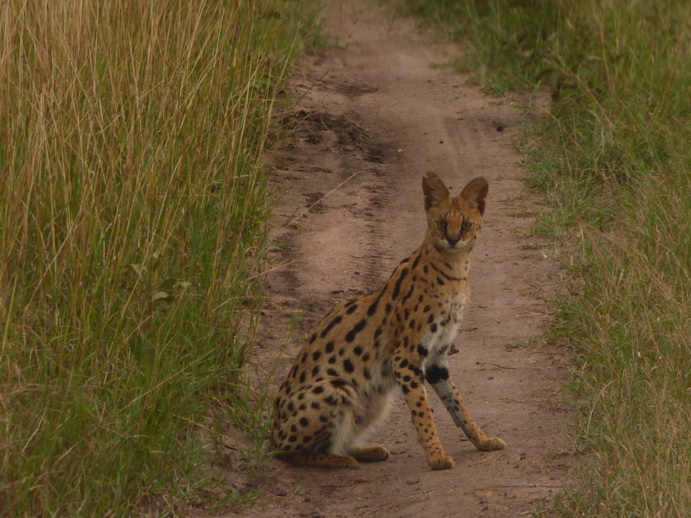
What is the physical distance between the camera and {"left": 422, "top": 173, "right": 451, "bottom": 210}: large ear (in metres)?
5.00

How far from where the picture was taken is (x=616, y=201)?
696 cm

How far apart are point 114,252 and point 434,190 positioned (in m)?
1.42

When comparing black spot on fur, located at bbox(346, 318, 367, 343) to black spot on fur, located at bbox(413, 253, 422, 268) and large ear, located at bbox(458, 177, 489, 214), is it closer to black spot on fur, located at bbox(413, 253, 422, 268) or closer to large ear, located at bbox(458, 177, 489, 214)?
black spot on fur, located at bbox(413, 253, 422, 268)

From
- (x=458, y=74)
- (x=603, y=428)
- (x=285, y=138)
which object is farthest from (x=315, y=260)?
(x=458, y=74)

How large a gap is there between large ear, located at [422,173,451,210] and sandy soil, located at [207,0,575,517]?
3.09ft

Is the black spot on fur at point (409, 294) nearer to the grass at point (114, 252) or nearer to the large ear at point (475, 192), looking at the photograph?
the large ear at point (475, 192)

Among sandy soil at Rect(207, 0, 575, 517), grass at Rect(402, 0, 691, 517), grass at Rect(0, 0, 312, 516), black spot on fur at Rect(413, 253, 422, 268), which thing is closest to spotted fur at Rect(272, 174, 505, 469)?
black spot on fur at Rect(413, 253, 422, 268)

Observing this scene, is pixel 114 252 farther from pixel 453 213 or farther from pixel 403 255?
pixel 403 255

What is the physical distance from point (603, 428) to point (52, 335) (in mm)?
2005

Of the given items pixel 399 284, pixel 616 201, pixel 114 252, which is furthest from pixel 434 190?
pixel 616 201

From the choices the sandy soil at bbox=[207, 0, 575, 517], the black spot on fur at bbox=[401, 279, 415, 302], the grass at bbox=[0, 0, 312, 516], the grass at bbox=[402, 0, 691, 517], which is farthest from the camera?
the black spot on fur at bbox=[401, 279, 415, 302]

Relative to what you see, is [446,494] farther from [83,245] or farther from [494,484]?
[83,245]

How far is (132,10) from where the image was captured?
5.71 meters

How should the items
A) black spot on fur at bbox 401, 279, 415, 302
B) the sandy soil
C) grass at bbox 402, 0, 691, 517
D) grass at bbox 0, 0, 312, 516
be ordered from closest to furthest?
grass at bbox 0, 0, 312, 516
grass at bbox 402, 0, 691, 517
the sandy soil
black spot on fur at bbox 401, 279, 415, 302
